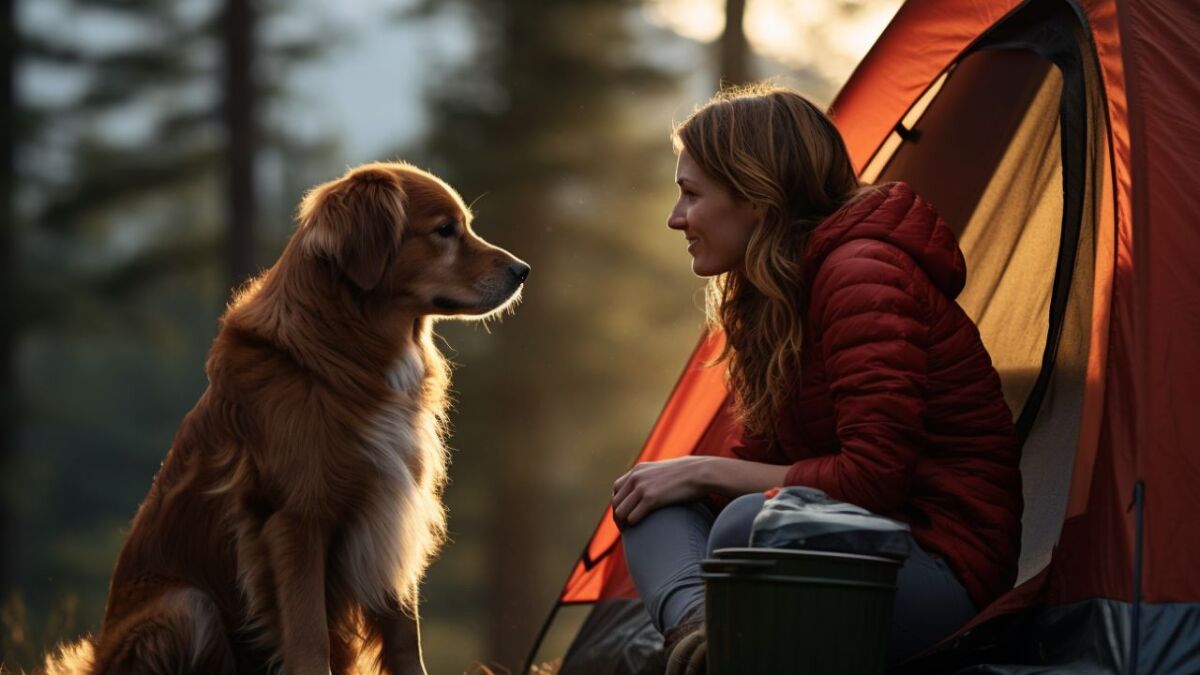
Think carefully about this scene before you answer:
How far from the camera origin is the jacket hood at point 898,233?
2574 millimetres

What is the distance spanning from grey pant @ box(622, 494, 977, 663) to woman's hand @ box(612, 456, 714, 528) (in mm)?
30

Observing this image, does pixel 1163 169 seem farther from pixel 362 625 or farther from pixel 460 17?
pixel 460 17

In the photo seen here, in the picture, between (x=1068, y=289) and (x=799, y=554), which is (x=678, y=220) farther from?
(x=1068, y=289)

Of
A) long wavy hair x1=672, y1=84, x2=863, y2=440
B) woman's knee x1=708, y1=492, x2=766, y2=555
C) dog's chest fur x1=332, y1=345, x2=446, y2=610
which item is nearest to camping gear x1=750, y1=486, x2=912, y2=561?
woman's knee x1=708, y1=492, x2=766, y2=555

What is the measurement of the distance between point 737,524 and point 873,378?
1.24 ft

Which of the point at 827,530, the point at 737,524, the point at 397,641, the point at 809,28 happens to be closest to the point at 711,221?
the point at 737,524

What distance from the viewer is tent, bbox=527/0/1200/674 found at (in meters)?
2.45

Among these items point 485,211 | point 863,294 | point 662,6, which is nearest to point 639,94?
point 662,6

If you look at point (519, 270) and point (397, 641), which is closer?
point (397, 641)

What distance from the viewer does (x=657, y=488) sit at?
2.74 m

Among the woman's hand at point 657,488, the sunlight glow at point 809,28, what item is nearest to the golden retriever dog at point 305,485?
the woman's hand at point 657,488

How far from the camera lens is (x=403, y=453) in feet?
11.1

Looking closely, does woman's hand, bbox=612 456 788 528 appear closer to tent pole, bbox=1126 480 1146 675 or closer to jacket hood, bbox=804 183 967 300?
jacket hood, bbox=804 183 967 300

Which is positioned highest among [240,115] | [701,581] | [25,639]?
[701,581]
